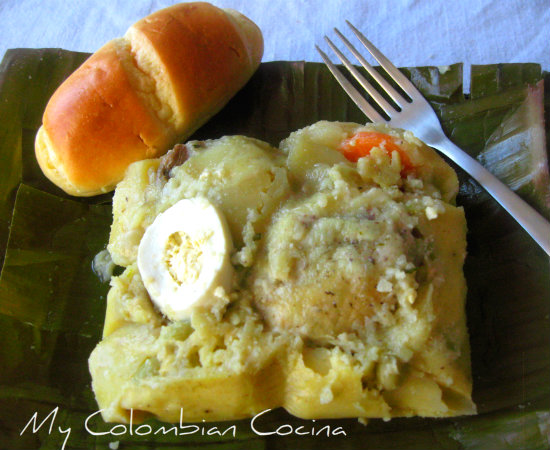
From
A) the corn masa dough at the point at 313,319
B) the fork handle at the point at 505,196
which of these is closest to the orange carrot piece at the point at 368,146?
the corn masa dough at the point at 313,319

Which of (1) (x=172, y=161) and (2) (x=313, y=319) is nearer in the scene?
(2) (x=313, y=319)

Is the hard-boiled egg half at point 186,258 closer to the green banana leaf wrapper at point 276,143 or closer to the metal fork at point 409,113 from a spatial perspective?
the green banana leaf wrapper at point 276,143

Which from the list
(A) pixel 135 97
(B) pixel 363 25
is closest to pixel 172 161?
(A) pixel 135 97

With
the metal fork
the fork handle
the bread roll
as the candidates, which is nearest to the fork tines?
the metal fork

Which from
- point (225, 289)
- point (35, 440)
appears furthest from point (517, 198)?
point (35, 440)

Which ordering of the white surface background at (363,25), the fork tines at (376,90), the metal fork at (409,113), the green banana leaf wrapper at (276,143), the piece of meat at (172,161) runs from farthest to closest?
the white surface background at (363,25) → the fork tines at (376,90) → the metal fork at (409,113) → the piece of meat at (172,161) → the green banana leaf wrapper at (276,143)

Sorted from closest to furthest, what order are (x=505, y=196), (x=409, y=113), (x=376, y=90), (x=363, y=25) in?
(x=505, y=196)
(x=409, y=113)
(x=376, y=90)
(x=363, y=25)

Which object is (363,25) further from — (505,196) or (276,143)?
(505,196)
